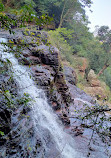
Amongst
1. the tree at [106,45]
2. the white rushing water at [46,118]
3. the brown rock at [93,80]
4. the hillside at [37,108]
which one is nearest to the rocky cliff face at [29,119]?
the hillside at [37,108]

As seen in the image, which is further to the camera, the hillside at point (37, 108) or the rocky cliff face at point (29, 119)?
the rocky cliff face at point (29, 119)

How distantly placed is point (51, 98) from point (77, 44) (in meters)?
17.6

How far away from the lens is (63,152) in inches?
170

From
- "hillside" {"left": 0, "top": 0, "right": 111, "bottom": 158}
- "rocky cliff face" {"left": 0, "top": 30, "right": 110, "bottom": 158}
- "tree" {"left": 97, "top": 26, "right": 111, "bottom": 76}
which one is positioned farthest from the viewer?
"tree" {"left": 97, "top": 26, "right": 111, "bottom": 76}

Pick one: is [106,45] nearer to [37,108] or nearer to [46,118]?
[46,118]

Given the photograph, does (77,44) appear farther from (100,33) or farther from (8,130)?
(8,130)

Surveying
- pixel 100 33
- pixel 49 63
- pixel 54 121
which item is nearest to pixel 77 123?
pixel 54 121

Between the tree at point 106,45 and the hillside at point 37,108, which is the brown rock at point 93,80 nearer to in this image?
the tree at point 106,45

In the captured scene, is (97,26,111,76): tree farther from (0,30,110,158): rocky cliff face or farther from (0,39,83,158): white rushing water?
(0,39,83,158): white rushing water

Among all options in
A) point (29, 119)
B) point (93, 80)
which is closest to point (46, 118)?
point (29, 119)

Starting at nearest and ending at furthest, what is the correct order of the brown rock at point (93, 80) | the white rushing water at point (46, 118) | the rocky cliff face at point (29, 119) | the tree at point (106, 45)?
the rocky cliff face at point (29, 119), the white rushing water at point (46, 118), the brown rock at point (93, 80), the tree at point (106, 45)

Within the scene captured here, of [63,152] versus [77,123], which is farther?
[77,123]

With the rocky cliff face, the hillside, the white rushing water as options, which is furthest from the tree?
the white rushing water

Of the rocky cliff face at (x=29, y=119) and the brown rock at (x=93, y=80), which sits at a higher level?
the rocky cliff face at (x=29, y=119)
